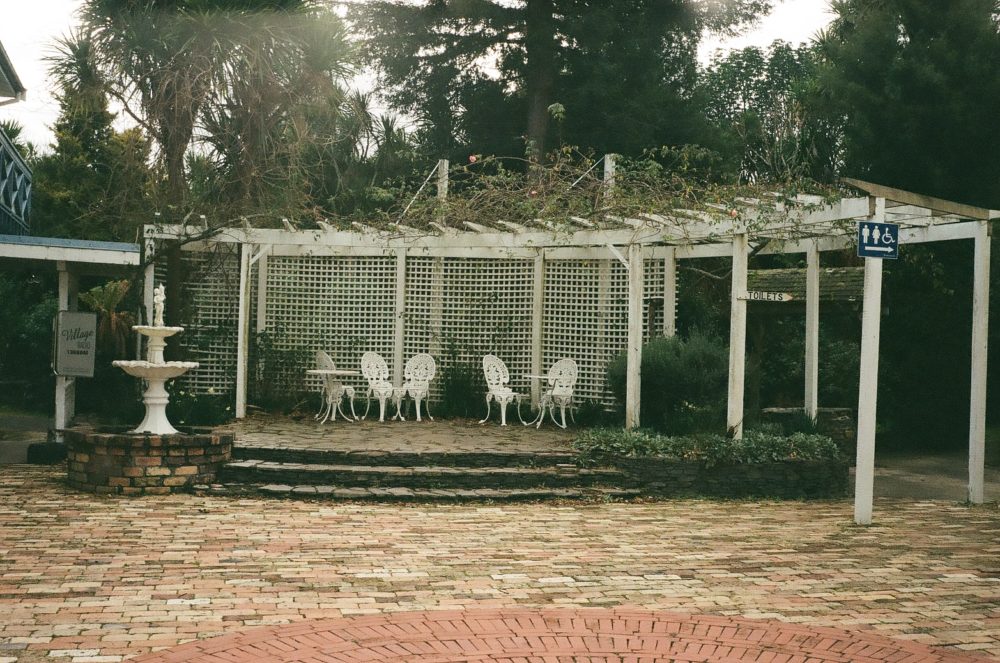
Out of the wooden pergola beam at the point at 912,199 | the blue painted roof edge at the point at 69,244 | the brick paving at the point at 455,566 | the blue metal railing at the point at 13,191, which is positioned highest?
the blue metal railing at the point at 13,191

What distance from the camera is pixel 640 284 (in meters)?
11.1

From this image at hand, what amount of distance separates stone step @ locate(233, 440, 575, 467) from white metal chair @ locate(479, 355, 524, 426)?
8.35ft

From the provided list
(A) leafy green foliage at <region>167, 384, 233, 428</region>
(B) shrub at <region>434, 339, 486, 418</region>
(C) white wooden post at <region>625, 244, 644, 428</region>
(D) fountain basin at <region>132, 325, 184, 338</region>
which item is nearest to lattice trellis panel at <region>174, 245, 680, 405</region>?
(B) shrub at <region>434, 339, 486, 418</region>

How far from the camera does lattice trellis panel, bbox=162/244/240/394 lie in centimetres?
1302

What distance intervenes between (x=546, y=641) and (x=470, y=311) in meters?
9.16

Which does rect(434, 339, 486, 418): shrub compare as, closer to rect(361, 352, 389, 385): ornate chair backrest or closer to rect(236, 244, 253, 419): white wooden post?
rect(361, 352, 389, 385): ornate chair backrest

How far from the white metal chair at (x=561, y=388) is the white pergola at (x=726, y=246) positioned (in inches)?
36.7

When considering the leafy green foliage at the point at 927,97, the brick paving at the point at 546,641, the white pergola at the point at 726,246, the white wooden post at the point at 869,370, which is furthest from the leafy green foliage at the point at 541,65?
the brick paving at the point at 546,641

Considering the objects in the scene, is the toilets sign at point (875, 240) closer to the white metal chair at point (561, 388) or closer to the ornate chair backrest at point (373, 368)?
the white metal chair at point (561, 388)

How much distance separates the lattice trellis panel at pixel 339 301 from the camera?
44.2 ft

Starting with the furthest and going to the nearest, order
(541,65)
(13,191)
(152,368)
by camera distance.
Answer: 1. (541,65)
2. (13,191)
3. (152,368)

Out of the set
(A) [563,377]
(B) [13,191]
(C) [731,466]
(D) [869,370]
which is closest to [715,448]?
(C) [731,466]

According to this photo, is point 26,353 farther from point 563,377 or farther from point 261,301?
point 563,377

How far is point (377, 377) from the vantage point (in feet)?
41.3
